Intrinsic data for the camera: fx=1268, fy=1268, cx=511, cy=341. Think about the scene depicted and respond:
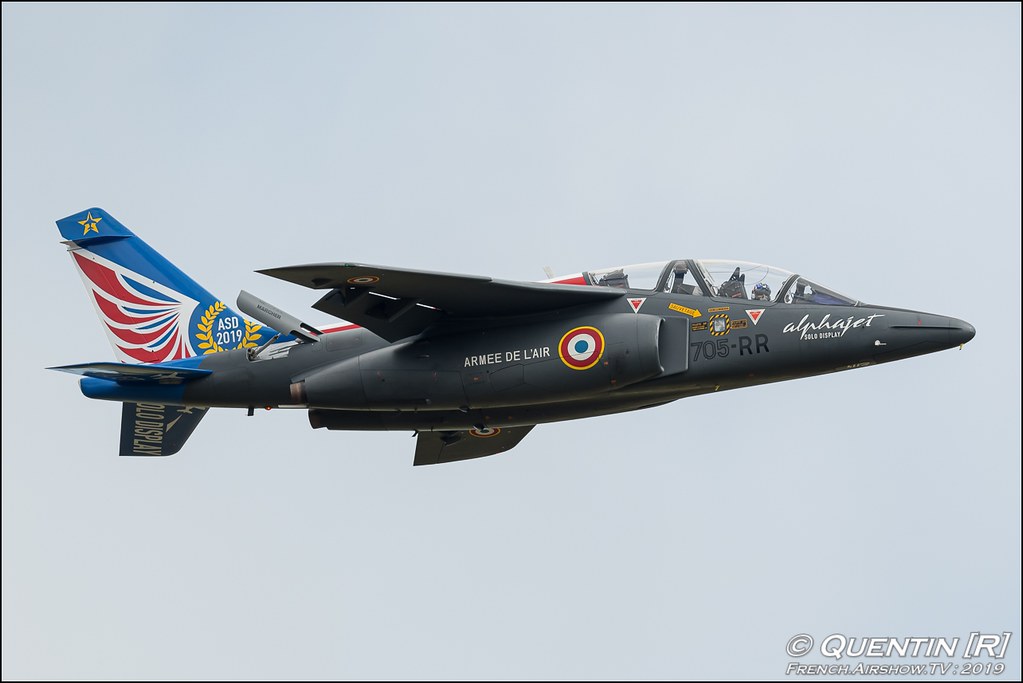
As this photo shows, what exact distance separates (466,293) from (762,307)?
14.6 feet

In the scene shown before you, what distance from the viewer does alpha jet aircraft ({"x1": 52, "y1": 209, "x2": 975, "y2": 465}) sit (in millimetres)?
18656

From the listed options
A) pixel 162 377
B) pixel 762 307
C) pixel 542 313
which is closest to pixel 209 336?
pixel 162 377

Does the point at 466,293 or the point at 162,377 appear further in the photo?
the point at 162,377

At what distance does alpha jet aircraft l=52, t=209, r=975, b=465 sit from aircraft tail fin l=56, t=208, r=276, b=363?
127mm

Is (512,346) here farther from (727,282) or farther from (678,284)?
(727,282)

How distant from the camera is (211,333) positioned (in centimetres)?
2150

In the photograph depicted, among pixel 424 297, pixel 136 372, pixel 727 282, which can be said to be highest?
pixel 727 282

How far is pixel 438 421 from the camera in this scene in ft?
67.9

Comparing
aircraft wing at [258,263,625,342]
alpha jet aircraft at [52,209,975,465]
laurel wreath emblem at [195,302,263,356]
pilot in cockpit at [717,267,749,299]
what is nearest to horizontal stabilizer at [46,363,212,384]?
alpha jet aircraft at [52,209,975,465]

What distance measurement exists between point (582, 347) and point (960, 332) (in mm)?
5500

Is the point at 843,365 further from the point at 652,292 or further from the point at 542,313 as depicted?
the point at 542,313

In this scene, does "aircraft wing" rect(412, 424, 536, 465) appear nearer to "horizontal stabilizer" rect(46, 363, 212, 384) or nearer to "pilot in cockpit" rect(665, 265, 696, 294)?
"horizontal stabilizer" rect(46, 363, 212, 384)

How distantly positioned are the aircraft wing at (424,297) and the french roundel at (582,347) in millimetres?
612

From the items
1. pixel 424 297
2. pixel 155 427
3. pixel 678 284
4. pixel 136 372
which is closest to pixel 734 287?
pixel 678 284
